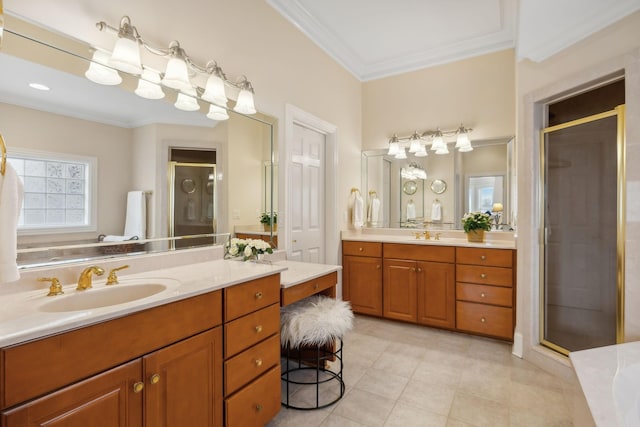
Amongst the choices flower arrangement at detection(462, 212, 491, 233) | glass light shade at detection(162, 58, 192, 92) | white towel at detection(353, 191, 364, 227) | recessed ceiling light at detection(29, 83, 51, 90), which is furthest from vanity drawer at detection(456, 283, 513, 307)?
recessed ceiling light at detection(29, 83, 51, 90)

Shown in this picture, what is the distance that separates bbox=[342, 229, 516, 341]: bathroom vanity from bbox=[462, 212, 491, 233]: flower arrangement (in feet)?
0.59

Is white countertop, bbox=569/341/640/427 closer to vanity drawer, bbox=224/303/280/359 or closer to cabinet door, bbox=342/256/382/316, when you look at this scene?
vanity drawer, bbox=224/303/280/359

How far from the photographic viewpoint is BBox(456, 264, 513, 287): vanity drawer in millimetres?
2805

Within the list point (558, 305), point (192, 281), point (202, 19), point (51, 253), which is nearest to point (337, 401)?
point (192, 281)

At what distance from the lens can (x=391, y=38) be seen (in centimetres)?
324

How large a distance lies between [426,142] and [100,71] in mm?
3045

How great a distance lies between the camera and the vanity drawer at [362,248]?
11.1ft

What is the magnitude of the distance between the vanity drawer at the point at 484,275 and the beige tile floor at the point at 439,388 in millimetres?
538

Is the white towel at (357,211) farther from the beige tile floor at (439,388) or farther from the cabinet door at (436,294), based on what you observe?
the beige tile floor at (439,388)

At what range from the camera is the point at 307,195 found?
3.21m

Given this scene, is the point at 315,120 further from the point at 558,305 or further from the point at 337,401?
the point at 558,305

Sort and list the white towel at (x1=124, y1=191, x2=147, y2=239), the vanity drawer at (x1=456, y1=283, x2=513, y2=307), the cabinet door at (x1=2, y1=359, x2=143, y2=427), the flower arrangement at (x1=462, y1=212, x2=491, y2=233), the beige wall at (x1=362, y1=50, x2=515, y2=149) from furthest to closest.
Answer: the beige wall at (x1=362, y1=50, x2=515, y2=149) → the flower arrangement at (x1=462, y1=212, x2=491, y2=233) → the vanity drawer at (x1=456, y1=283, x2=513, y2=307) → the white towel at (x1=124, y1=191, x2=147, y2=239) → the cabinet door at (x1=2, y1=359, x2=143, y2=427)

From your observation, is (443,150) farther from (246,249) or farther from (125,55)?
(125,55)

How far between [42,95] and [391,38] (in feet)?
9.57
